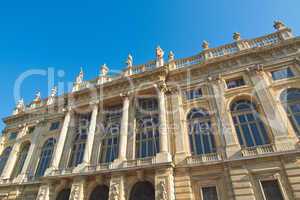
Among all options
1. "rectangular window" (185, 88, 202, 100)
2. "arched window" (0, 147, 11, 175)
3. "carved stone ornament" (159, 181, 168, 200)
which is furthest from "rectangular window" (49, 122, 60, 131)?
"rectangular window" (185, 88, 202, 100)

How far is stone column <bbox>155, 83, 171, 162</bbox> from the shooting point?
15.8 meters

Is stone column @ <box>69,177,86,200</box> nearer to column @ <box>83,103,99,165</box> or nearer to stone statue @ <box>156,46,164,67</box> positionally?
column @ <box>83,103,99,165</box>

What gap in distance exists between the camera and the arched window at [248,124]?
1537cm

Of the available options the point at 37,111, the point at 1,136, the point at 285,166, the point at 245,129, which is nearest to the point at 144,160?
the point at 245,129

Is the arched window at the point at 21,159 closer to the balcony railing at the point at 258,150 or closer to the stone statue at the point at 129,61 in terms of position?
the stone statue at the point at 129,61

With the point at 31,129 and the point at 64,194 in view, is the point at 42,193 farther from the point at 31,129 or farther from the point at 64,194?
the point at 31,129

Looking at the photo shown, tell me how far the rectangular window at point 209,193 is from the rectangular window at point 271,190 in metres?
3.11

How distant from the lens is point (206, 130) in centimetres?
1728

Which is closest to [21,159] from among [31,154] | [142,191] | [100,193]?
[31,154]

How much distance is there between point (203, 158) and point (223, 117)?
3.98 m

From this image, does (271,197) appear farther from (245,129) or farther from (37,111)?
(37,111)

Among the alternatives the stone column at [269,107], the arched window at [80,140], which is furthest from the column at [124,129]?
the stone column at [269,107]

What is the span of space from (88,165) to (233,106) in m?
14.2

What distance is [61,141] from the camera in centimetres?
2125
